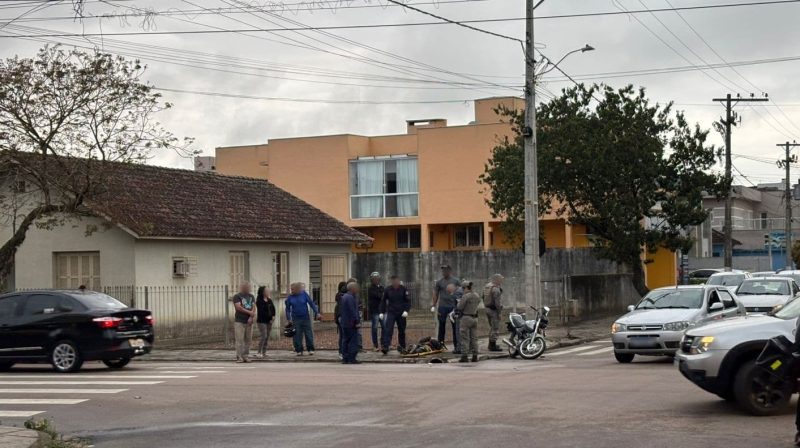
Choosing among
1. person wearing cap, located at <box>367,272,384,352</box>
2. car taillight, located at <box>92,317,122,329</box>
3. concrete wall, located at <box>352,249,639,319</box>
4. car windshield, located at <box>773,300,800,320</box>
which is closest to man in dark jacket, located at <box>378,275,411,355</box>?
person wearing cap, located at <box>367,272,384,352</box>

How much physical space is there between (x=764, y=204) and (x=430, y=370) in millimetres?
86409

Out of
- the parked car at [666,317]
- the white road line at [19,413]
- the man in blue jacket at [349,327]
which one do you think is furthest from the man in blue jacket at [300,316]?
the white road line at [19,413]

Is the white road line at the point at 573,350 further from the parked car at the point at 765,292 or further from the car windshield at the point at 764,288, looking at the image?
the car windshield at the point at 764,288

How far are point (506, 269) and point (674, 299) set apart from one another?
2174 centimetres

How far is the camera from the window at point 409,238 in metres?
56.4

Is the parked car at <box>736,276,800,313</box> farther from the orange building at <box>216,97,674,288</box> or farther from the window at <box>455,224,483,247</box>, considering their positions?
the window at <box>455,224,483,247</box>

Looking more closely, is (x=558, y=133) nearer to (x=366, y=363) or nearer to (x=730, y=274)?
Answer: (x=730, y=274)

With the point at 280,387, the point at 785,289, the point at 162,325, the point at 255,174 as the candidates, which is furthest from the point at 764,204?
the point at 280,387

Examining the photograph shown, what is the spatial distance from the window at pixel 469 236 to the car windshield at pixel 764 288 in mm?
26139

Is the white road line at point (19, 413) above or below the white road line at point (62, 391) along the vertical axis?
above

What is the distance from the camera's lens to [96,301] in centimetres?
2061

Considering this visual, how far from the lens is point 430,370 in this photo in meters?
20.1

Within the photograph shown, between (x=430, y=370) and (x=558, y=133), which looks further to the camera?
(x=558, y=133)

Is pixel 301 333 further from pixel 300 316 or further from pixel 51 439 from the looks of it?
pixel 51 439
